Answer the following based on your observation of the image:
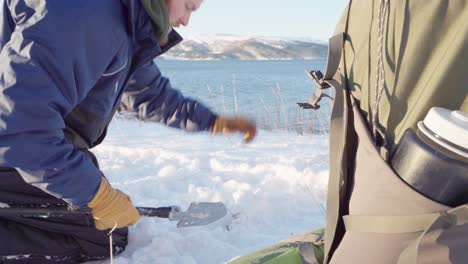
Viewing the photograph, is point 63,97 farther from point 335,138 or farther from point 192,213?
point 192,213

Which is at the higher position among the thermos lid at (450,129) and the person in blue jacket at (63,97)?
the thermos lid at (450,129)

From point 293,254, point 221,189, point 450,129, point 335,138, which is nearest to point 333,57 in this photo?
point 335,138

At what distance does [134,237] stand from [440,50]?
6.97 feet

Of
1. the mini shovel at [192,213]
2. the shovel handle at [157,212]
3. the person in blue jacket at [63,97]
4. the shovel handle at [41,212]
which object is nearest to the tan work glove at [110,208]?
the person in blue jacket at [63,97]

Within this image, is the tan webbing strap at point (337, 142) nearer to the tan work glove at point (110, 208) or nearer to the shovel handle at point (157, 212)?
the tan work glove at point (110, 208)

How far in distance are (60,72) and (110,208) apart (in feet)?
2.48

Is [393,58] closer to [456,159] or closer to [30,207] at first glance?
[456,159]

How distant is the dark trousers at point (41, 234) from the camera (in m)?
2.43

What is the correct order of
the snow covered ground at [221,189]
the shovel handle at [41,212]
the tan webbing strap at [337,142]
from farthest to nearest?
1. the snow covered ground at [221,189]
2. the shovel handle at [41,212]
3. the tan webbing strap at [337,142]

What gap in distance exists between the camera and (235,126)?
9.05 ft

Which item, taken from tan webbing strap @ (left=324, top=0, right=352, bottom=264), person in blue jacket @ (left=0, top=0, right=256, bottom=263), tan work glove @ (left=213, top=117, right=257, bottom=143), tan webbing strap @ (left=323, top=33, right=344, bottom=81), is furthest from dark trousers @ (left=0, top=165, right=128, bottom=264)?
tan webbing strap @ (left=323, top=33, right=344, bottom=81)

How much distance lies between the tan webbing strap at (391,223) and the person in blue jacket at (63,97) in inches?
42.3

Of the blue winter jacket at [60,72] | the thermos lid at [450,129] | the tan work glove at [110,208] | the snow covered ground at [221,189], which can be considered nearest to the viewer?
the thermos lid at [450,129]

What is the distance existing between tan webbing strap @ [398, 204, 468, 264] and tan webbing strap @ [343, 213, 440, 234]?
0.01 meters
